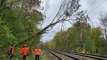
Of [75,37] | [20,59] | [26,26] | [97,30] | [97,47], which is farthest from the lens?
[75,37]

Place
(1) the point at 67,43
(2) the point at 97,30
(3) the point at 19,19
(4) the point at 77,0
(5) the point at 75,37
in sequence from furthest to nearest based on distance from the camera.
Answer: (1) the point at 67,43
(5) the point at 75,37
(2) the point at 97,30
(3) the point at 19,19
(4) the point at 77,0

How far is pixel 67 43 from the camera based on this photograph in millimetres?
157000

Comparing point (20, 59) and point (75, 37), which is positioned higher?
point (75, 37)

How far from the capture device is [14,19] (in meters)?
38.6

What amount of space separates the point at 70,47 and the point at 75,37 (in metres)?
5.97

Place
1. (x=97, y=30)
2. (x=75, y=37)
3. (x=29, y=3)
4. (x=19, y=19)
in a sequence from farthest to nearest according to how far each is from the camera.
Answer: (x=75, y=37)
(x=97, y=30)
(x=19, y=19)
(x=29, y=3)

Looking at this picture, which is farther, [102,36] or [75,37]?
[75,37]

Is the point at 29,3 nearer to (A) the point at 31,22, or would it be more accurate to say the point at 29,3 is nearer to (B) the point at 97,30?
(A) the point at 31,22

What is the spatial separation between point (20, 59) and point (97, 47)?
234 ft

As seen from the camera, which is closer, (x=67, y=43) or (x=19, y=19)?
(x=19, y=19)

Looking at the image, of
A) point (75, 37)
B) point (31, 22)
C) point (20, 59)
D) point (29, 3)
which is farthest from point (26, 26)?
point (75, 37)

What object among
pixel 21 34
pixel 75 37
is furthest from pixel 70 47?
pixel 21 34

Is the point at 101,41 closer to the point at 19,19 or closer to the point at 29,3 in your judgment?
the point at 19,19

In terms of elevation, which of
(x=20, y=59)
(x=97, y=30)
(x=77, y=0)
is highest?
(x=97, y=30)
